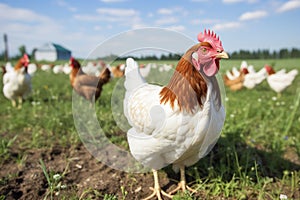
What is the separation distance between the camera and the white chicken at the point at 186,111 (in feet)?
5.00

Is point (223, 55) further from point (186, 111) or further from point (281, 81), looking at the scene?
point (281, 81)

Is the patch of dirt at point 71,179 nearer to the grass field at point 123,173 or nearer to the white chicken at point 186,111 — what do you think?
the grass field at point 123,173

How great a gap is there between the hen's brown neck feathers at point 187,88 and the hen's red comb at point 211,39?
0.29 ft

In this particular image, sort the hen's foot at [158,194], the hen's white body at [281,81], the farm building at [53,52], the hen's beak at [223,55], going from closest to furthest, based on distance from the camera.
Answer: the hen's beak at [223,55] < the hen's foot at [158,194] < the hen's white body at [281,81] < the farm building at [53,52]

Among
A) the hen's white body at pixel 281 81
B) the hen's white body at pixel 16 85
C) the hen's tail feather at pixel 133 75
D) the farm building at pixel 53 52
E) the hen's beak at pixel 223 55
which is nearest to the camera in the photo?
the hen's beak at pixel 223 55

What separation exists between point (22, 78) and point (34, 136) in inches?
104

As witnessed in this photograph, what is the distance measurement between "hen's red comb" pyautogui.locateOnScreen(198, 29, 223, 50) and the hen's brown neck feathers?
9cm

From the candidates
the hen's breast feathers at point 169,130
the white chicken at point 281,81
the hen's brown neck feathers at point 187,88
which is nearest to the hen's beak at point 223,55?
the hen's brown neck feathers at point 187,88

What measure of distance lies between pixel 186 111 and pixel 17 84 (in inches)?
174

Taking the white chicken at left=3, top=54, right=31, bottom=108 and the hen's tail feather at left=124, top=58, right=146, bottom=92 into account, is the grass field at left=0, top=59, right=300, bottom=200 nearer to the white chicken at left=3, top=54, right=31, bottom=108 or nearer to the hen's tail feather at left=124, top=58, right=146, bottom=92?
the hen's tail feather at left=124, top=58, right=146, bottom=92

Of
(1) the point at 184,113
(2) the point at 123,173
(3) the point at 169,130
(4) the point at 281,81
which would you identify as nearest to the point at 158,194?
(2) the point at 123,173

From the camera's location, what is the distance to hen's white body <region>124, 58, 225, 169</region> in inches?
60.0

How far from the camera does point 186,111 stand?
1530 millimetres

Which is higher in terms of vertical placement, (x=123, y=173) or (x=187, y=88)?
(x=187, y=88)
